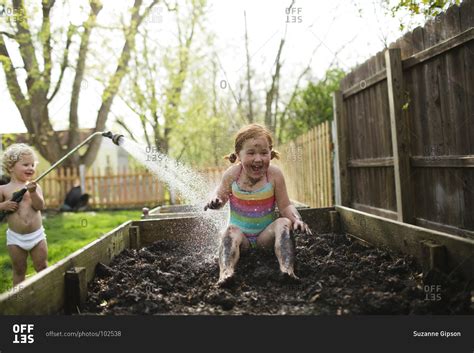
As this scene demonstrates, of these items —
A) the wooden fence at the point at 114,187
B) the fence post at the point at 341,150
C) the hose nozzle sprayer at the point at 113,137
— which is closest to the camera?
the hose nozzle sprayer at the point at 113,137

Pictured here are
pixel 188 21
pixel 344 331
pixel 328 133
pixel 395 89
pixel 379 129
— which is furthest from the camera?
pixel 188 21

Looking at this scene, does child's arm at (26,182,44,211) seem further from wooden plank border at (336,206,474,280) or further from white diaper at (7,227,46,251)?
wooden plank border at (336,206,474,280)

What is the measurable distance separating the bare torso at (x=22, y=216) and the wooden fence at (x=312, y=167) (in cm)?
407

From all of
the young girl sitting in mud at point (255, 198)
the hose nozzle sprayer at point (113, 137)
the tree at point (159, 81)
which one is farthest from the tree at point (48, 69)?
the young girl sitting in mud at point (255, 198)

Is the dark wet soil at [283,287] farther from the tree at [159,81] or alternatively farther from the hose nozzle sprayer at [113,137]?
the tree at [159,81]

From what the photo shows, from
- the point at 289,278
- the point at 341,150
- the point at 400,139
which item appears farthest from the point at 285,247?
the point at 341,150

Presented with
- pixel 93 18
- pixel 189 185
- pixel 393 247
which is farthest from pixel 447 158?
pixel 93 18

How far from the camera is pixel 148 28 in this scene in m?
9.32

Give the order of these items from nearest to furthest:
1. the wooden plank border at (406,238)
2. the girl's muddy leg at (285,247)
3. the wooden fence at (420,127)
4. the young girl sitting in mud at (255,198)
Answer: the wooden plank border at (406,238)
the girl's muddy leg at (285,247)
the young girl sitting in mud at (255,198)
the wooden fence at (420,127)

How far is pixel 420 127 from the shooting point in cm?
365

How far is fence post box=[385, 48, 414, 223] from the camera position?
3.84 meters

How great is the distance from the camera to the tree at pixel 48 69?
6004 mm

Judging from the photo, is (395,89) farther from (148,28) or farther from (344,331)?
(148,28)

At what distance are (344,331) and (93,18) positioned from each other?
7.27 metres
